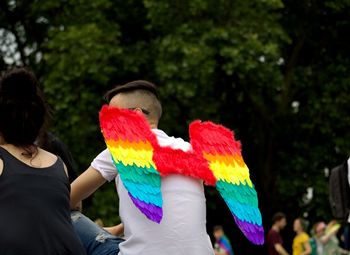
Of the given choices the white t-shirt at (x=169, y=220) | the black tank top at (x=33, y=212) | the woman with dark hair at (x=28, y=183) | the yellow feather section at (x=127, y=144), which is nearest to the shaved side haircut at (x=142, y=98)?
the white t-shirt at (x=169, y=220)

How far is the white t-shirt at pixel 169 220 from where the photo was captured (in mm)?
4523

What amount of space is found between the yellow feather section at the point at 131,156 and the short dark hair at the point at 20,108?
0.51 meters

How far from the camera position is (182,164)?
468 cm

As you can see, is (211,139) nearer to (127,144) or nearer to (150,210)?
(127,144)

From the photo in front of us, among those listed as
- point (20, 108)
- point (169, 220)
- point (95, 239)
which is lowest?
point (95, 239)

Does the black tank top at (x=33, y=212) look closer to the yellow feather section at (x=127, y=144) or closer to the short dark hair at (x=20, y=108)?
the short dark hair at (x=20, y=108)

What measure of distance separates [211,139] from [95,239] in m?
0.76

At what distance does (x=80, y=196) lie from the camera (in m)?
4.61

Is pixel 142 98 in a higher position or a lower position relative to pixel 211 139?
higher

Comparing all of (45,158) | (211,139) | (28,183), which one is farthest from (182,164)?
(28,183)

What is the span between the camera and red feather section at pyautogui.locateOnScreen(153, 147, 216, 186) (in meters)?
4.64

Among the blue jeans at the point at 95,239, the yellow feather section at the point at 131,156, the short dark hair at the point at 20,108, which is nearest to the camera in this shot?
the short dark hair at the point at 20,108

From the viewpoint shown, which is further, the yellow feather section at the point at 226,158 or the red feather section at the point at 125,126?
the yellow feather section at the point at 226,158

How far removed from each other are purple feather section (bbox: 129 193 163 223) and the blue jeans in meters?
0.36
